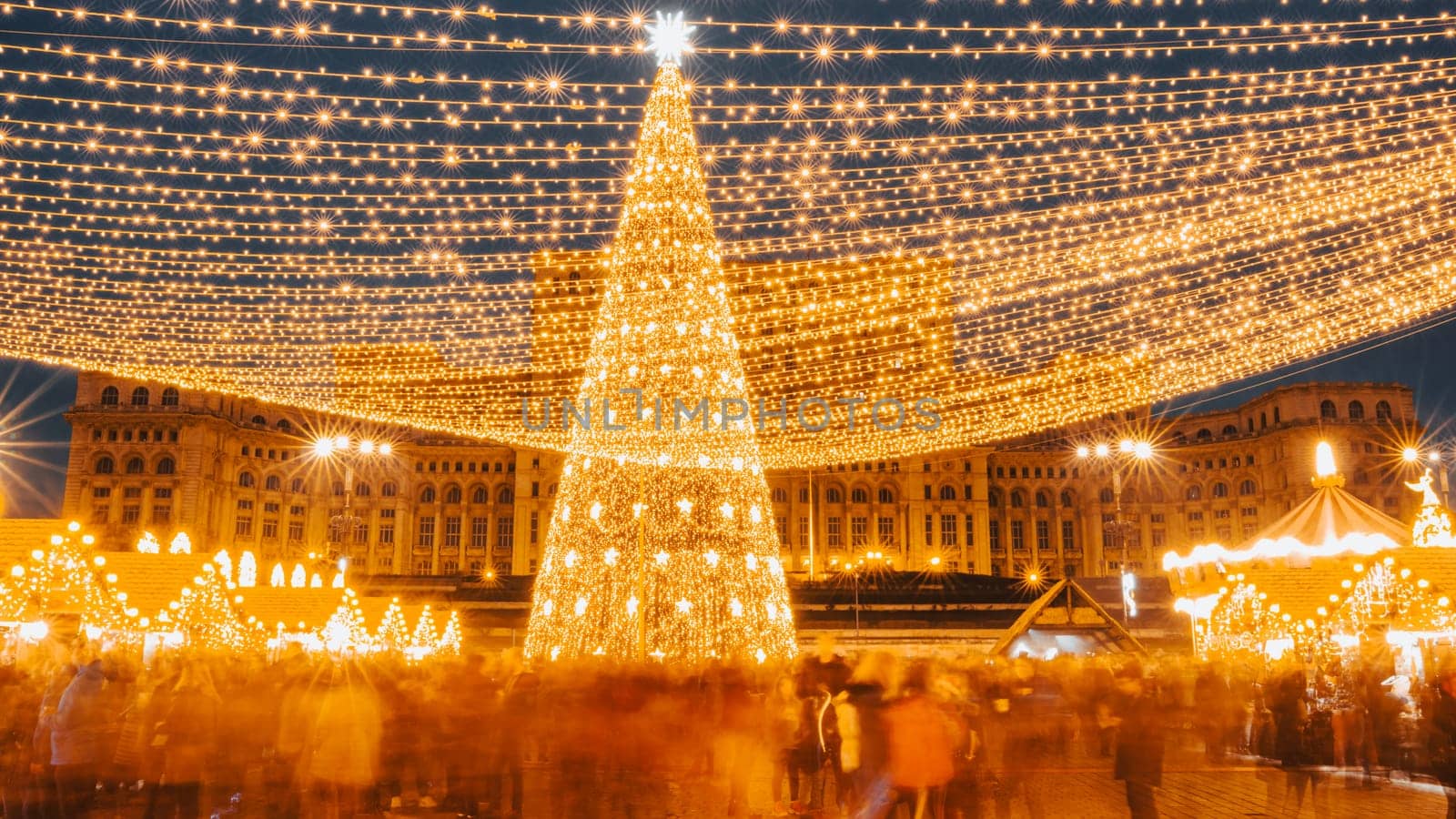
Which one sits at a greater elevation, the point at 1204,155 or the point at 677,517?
the point at 1204,155

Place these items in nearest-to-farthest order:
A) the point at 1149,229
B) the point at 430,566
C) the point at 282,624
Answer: the point at 1149,229, the point at 282,624, the point at 430,566

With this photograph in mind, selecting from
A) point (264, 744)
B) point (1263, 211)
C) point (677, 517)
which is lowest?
point (264, 744)

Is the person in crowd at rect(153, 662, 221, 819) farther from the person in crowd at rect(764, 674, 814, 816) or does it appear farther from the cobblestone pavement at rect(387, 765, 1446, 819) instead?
the person in crowd at rect(764, 674, 814, 816)

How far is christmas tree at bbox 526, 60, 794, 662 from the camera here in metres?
15.6

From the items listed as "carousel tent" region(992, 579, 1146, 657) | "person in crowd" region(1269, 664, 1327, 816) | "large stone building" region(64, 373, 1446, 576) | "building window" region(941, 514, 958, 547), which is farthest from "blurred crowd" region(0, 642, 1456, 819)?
"building window" region(941, 514, 958, 547)

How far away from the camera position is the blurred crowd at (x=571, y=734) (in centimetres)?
777

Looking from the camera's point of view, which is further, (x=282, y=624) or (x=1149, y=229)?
(x=282, y=624)

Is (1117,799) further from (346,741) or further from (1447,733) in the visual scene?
(346,741)

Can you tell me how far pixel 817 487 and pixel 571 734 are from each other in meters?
63.9

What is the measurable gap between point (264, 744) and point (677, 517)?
22.9 feet

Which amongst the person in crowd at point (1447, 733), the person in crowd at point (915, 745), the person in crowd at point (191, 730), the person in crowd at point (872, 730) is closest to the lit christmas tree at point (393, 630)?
the person in crowd at point (191, 730)

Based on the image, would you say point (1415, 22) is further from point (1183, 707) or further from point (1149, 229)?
point (1183, 707)

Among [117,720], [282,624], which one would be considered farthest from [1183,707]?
[282,624]

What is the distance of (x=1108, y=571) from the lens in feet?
245
